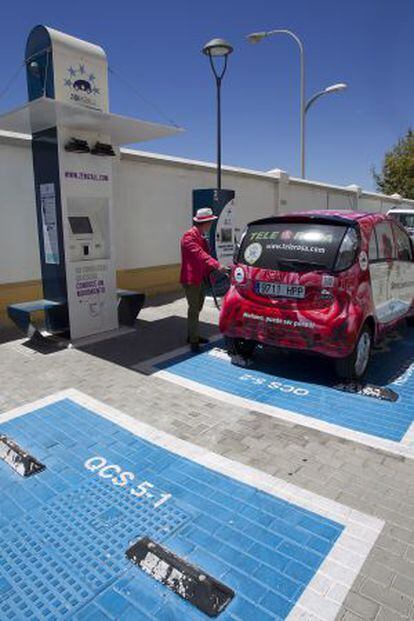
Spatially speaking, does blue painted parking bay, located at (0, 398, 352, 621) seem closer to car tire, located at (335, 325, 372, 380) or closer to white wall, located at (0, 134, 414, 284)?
car tire, located at (335, 325, 372, 380)

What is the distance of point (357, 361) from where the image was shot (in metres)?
4.99

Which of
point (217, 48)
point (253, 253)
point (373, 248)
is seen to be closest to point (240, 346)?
point (253, 253)

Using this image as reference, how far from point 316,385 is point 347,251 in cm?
149

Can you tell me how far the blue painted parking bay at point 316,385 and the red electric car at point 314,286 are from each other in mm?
410

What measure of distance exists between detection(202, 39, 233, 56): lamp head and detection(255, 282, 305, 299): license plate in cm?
578

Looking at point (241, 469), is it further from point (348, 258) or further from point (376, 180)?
point (376, 180)

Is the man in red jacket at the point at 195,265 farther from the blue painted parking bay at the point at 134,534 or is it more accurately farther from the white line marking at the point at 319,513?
the blue painted parking bay at the point at 134,534

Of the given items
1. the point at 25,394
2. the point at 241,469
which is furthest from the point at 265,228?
the point at 25,394

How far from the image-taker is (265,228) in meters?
5.29

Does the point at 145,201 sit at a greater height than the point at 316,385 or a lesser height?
greater

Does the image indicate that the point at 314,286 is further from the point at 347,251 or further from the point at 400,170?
the point at 400,170

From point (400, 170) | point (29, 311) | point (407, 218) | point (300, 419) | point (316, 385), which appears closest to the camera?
point (300, 419)

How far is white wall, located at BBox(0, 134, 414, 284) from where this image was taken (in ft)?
24.7

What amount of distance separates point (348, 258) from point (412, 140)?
34.2 m
